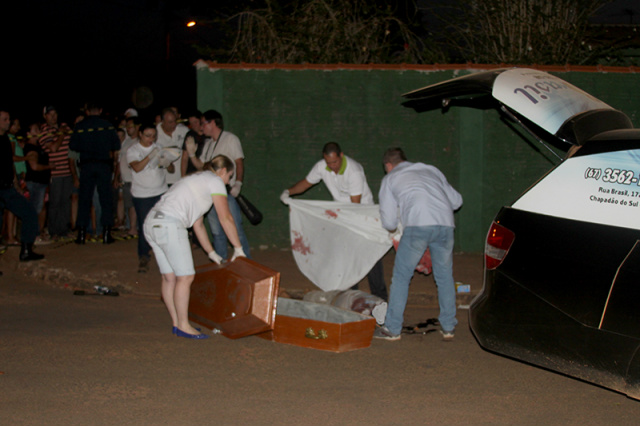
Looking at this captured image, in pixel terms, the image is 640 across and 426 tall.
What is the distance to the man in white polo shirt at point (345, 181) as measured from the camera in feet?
26.6

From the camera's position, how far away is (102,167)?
11359mm

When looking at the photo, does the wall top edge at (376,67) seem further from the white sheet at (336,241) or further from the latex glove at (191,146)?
the white sheet at (336,241)

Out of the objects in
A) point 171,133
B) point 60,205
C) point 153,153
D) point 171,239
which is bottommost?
point 60,205

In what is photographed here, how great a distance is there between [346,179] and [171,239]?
2456 mm

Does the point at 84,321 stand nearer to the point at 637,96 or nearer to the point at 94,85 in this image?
the point at 637,96

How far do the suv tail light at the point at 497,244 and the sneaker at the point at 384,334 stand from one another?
192 centimetres

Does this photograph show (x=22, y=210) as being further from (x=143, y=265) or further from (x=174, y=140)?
(x=174, y=140)

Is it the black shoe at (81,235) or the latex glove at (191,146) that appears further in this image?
the black shoe at (81,235)

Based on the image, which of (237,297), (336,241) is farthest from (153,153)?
(237,297)

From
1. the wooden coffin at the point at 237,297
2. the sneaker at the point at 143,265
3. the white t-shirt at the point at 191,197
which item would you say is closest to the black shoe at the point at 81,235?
the sneaker at the point at 143,265

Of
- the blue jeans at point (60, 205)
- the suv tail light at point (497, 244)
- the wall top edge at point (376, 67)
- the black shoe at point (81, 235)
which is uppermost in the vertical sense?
the wall top edge at point (376, 67)

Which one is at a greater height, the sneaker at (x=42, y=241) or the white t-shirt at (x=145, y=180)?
the white t-shirt at (x=145, y=180)

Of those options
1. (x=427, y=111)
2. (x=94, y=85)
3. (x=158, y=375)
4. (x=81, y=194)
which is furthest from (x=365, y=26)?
(x=94, y=85)

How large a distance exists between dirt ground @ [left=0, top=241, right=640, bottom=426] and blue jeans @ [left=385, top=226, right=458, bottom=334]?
0.26 metres
